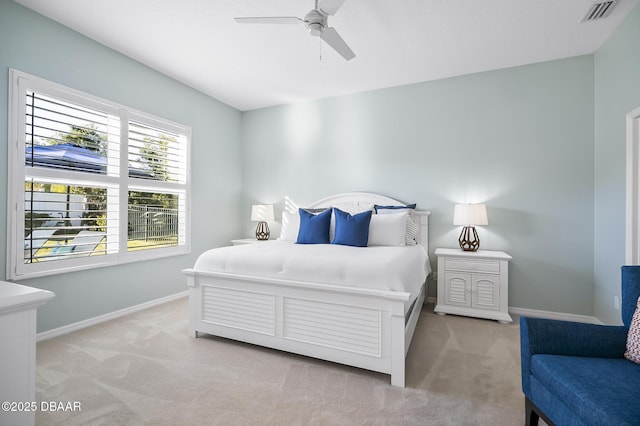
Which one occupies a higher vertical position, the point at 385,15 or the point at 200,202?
the point at 385,15

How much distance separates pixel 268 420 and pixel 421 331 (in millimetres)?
1797

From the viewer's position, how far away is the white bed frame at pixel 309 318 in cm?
202

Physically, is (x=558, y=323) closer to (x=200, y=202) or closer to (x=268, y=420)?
(x=268, y=420)

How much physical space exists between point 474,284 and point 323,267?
1.98m

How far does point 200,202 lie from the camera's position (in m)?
4.43

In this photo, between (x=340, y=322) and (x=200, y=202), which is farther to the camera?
(x=200, y=202)

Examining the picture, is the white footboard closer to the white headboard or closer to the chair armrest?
the chair armrest

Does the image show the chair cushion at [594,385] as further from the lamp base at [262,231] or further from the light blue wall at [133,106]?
the lamp base at [262,231]

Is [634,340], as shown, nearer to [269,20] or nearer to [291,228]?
[269,20]

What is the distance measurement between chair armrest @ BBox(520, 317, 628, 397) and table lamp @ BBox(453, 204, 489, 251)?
1929mm

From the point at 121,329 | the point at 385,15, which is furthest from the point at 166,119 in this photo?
the point at 385,15

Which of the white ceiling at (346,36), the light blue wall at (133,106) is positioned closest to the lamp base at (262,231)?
the light blue wall at (133,106)

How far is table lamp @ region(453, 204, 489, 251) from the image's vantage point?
11.0ft

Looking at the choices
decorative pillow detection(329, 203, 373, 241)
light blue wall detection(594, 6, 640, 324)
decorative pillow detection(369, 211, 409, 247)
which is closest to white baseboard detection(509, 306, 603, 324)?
light blue wall detection(594, 6, 640, 324)
